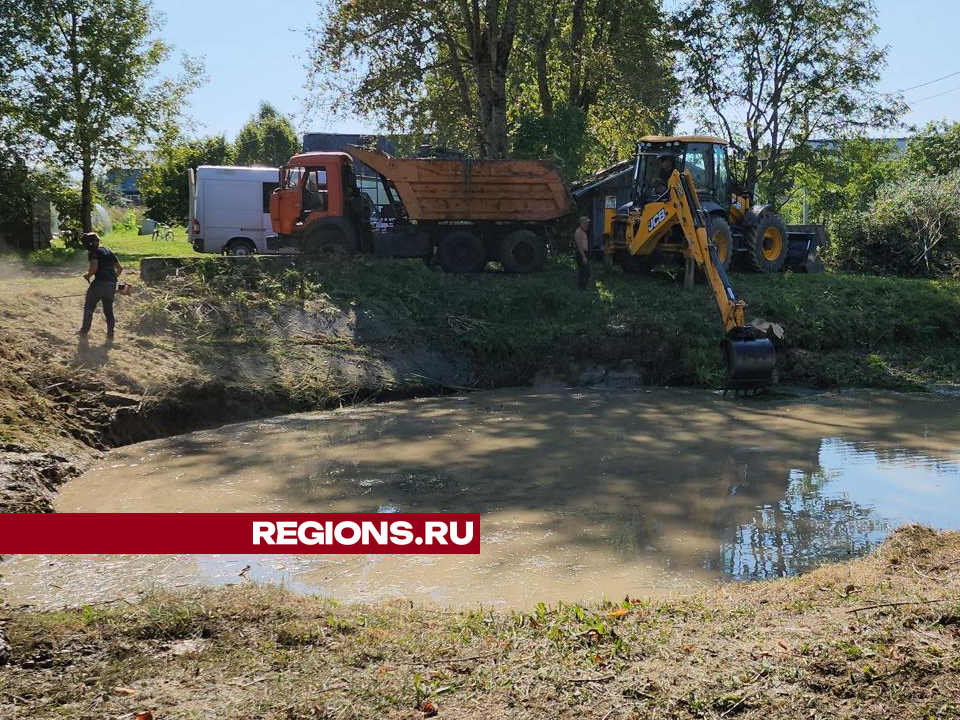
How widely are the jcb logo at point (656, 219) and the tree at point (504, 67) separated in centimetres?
644

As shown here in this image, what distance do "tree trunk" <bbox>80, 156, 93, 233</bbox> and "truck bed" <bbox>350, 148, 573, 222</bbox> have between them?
8.72 metres

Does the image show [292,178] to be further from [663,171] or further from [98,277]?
[98,277]

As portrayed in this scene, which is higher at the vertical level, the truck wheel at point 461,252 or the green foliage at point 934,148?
the green foliage at point 934,148

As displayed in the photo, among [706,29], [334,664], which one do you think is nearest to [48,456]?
[334,664]

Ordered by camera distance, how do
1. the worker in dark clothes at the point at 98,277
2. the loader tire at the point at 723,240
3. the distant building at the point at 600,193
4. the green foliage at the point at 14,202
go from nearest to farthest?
1. the worker in dark clothes at the point at 98,277
2. the loader tire at the point at 723,240
3. the green foliage at the point at 14,202
4. the distant building at the point at 600,193

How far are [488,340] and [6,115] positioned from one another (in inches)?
578

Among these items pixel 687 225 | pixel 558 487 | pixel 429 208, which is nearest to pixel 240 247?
pixel 429 208

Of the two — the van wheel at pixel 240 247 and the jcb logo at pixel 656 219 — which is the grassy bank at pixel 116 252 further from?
the jcb logo at pixel 656 219

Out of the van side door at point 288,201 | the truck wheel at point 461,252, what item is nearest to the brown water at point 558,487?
the truck wheel at point 461,252

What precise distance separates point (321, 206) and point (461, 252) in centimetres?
319

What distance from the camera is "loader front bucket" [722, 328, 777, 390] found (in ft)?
47.5

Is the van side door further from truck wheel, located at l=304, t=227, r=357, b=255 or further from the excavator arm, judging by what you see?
the excavator arm

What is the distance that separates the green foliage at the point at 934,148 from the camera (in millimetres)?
46750

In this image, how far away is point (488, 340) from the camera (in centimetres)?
1745
